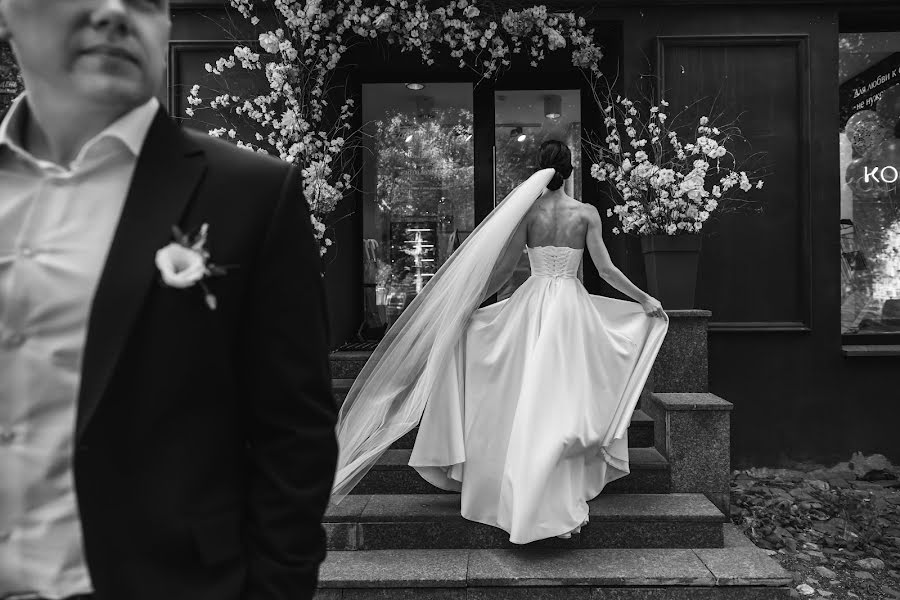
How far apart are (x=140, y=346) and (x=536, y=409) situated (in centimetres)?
353

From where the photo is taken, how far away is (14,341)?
3.57ft

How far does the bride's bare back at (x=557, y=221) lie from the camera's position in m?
5.11

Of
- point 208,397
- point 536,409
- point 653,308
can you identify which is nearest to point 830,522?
point 653,308

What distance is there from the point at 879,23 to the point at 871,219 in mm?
1855

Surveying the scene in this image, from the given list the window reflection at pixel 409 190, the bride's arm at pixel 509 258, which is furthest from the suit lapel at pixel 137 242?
the window reflection at pixel 409 190

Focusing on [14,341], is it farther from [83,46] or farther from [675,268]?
[675,268]

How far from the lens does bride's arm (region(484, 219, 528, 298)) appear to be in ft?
16.8

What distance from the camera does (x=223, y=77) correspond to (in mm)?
6793

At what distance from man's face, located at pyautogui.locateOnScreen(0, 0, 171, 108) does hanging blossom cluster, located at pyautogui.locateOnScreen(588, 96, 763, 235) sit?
17.3ft

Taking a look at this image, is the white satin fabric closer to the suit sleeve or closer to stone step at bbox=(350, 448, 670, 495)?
stone step at bbox=(350, 448, 670, 495)

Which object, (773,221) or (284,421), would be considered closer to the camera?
(284,421)

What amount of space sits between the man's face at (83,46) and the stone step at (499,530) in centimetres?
390

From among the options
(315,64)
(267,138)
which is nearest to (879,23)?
(315,64)

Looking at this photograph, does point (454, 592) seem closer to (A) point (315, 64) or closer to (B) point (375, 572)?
(B) point (375, 572)
